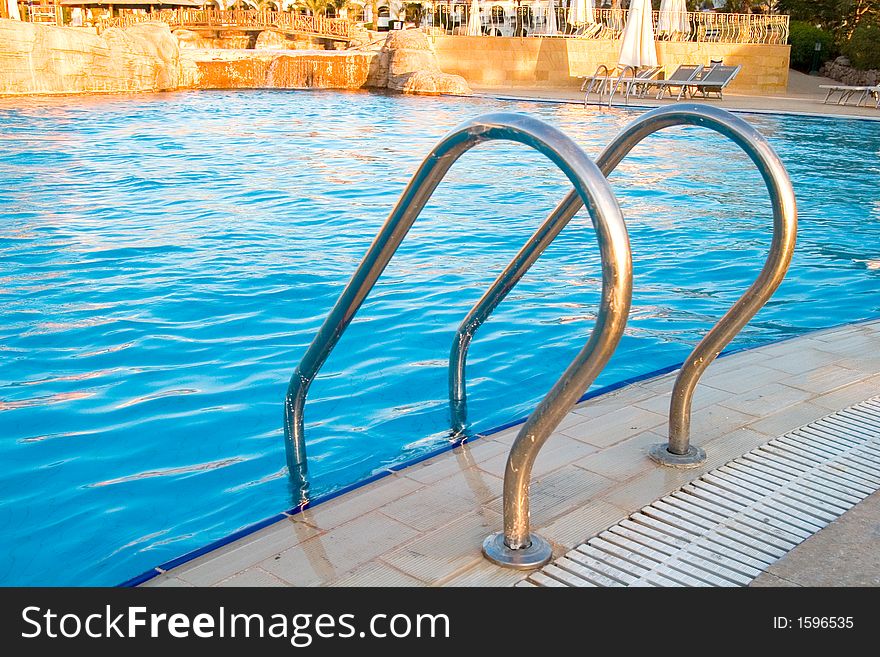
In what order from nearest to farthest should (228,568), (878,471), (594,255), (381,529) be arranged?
1. (228,568)
2. (381,529)
3. (878,471)
4. (594,255)

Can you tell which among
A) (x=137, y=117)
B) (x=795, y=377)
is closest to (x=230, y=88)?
(x=137, y=117)

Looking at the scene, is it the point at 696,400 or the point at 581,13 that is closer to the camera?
the point at 696,400

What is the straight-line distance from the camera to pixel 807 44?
93.4 feet

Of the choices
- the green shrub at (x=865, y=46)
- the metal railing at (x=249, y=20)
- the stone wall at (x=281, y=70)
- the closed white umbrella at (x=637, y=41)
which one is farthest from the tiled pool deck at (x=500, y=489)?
the metal railing at (x=249, y=20)

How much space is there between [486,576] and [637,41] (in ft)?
76.4

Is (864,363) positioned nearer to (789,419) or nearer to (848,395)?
(848,395)

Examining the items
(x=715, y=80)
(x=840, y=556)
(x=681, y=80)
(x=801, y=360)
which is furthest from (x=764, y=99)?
(x=840, y=556)

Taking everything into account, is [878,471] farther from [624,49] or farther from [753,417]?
[624,49]

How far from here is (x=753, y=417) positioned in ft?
11.5

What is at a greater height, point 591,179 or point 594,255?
Answer: point 591,179

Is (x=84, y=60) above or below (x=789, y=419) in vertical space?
above

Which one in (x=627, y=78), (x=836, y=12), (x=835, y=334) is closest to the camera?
(x=835, y=334)
